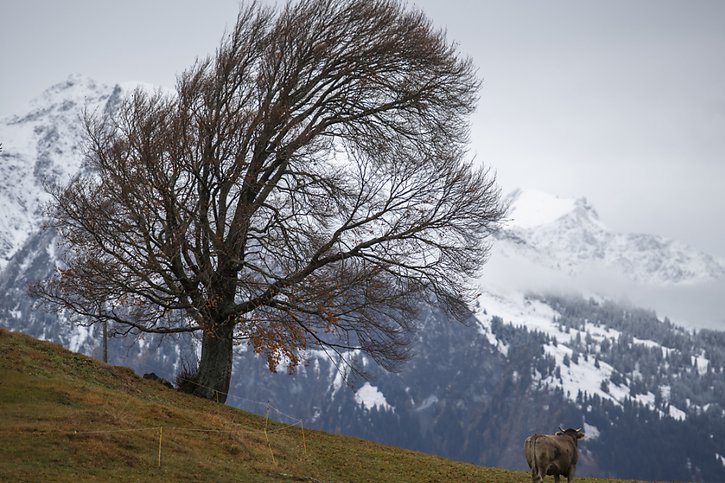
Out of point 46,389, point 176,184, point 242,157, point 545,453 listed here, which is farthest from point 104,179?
point 545,453

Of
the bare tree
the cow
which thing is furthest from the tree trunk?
the cow

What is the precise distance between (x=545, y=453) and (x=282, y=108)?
18.2 m

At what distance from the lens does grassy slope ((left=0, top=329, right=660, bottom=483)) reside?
76.9ft

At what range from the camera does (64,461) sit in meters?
22.9

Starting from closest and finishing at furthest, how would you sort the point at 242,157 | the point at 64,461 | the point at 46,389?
the point at 64,461 → the point at 46,389 → the point at 242,157

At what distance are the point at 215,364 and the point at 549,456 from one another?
15844 millimetres

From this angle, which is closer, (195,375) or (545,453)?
(545,453)

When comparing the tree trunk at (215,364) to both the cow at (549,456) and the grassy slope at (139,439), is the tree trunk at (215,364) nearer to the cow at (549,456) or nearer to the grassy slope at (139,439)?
the grassy slope at (139,439)

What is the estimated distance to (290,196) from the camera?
128 feet

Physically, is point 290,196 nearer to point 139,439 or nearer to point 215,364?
point 215,364

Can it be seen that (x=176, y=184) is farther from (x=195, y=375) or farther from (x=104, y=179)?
(x=195, y=375)

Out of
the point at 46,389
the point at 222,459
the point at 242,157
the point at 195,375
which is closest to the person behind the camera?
the point at 222,459

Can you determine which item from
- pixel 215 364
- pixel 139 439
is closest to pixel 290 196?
pixel 215 364

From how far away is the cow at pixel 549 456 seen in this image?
2931cm
